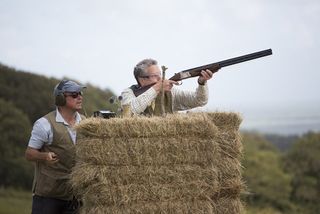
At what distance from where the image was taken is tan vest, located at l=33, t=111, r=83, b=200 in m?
5.88

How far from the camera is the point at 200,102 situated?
632 centimetres

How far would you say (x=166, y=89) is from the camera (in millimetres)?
5945

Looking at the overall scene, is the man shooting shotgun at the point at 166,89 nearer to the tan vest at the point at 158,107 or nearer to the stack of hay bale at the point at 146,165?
the tan vest at the point at 158,107

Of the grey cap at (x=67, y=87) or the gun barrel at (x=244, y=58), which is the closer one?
the gun barrel at (x=244, y=58)

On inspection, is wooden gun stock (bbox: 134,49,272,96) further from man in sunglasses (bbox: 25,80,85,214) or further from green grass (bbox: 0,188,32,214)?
green grass (bbox: 0,188,32,214)

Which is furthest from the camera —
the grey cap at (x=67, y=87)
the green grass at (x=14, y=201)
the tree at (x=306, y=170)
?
the tree at (x=306, y=170)

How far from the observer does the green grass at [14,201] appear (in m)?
21.3

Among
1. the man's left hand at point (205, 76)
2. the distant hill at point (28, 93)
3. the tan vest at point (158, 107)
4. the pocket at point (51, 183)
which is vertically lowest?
the pocket at point (51, 183)

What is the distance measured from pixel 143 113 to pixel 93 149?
40.6 inches

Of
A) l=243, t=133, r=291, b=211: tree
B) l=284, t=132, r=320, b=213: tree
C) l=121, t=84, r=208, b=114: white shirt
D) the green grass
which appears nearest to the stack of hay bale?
l=121, t=84, r=208, b=114: white shirt

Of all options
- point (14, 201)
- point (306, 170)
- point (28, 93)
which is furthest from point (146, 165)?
point (306, 170)

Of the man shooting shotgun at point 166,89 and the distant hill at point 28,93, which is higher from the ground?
the distant hill at point 28,93

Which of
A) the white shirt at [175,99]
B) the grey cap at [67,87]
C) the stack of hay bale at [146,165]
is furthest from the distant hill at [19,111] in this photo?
the stack of hay bale at [146,165]

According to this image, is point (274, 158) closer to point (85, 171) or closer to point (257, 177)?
point (257, 177)
